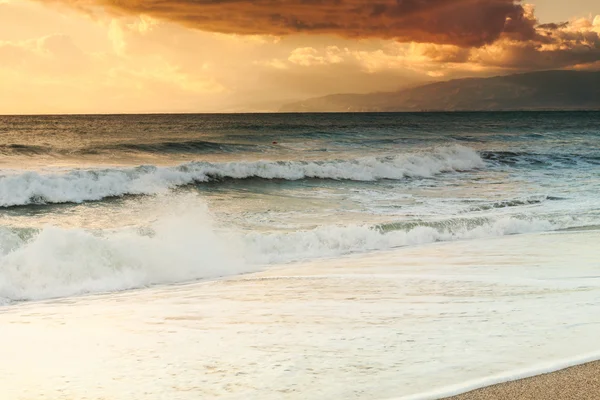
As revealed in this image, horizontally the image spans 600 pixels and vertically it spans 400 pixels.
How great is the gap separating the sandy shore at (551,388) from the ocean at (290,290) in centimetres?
13

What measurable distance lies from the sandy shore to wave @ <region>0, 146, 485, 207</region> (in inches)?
652

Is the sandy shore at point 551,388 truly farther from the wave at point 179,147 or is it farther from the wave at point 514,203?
the wave at point 179,147

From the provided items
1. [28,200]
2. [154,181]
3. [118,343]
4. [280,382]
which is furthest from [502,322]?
[154,181]

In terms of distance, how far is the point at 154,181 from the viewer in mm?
22578

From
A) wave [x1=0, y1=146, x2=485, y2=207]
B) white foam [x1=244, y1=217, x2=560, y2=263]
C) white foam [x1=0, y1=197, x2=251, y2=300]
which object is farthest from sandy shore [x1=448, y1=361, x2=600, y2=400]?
wave [x1=0, y1=146, x2=485, y2=207]

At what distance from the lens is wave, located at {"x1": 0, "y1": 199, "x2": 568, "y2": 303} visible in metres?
8.77

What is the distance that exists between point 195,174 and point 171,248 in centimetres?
1417

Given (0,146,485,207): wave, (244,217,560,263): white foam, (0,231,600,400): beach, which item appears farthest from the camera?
(0,146,485,207): wave

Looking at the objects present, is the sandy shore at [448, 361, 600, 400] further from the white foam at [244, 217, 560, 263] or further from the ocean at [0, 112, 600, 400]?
the white foam at [244, 217, 560, 263]

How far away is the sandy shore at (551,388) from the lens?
388 centimetres

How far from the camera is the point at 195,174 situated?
24172mm

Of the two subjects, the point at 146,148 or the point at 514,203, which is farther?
the point at 146,148

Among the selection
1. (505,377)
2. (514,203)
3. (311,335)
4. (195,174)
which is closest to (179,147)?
(195,174)

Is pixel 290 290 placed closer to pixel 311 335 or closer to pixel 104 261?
pixel 311 335
